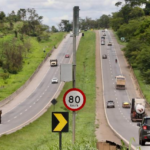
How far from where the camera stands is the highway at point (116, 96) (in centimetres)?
4189

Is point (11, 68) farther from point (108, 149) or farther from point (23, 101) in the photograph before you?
point (108, 149)

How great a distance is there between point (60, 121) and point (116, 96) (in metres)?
70.6

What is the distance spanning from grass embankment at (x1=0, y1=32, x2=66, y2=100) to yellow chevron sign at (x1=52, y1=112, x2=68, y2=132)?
64952mm

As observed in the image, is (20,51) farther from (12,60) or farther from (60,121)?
(60,121)

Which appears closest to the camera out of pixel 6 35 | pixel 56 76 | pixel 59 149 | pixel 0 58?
pixel 59 149

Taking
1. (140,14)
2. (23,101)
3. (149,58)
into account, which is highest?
(140,14)

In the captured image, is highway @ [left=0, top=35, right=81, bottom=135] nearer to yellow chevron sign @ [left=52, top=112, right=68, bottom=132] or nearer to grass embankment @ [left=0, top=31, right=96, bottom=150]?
grass embankment @ [left=0, top=31, right=96, bottom=150]

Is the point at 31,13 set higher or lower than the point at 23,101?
higher

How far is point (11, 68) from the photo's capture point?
354 feet

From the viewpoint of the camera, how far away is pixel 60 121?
1208 cm

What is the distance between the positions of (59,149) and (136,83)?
81.9 metres

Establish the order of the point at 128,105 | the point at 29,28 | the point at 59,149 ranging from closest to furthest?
the point at 59,149 < the point at 128,105 < the point at 29,28

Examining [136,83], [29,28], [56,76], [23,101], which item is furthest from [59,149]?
[29,28]

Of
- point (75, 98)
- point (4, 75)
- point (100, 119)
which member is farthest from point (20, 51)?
point (75, 98)
